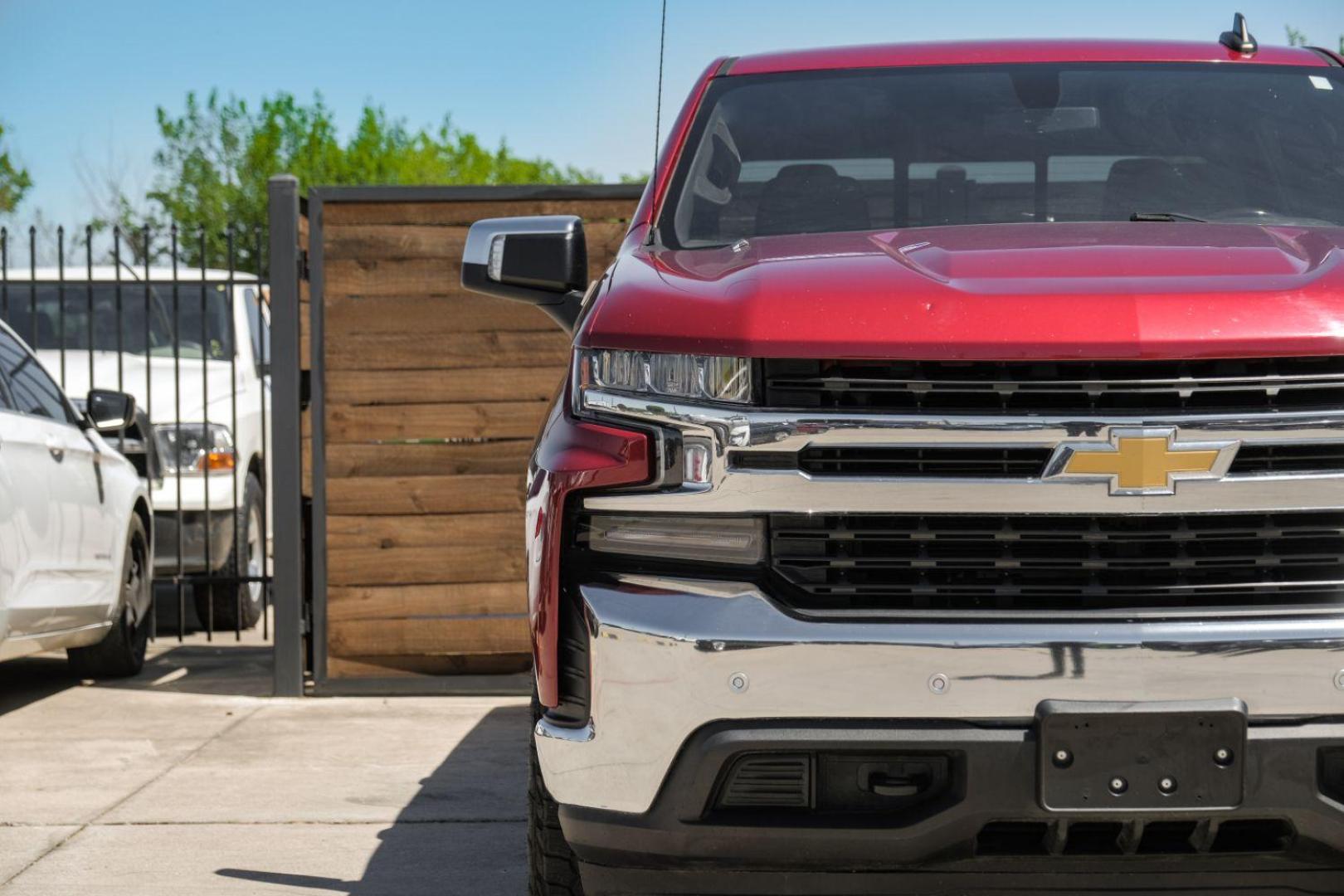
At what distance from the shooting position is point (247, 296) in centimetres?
1002

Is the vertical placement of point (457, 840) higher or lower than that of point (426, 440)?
lower

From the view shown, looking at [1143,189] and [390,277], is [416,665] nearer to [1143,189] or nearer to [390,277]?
[390,277]

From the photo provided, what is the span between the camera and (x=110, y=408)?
24.1ft

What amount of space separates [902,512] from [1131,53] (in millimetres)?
2206

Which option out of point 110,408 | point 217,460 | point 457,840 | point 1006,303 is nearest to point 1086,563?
point 1006,303

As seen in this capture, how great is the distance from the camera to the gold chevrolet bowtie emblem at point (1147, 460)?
2.57 meters

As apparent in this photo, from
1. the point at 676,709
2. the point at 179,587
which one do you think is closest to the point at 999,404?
the point at 676,709

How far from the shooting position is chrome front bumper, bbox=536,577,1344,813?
8.26ft

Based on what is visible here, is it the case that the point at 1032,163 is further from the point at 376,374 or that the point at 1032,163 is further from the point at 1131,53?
the point at 376,374

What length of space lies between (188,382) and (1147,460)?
7451 mm

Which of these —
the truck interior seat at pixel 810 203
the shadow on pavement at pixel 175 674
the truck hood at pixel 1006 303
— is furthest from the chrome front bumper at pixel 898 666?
the shadow on pavement at pixel 175 674

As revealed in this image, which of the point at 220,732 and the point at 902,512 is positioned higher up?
the point at 902,512

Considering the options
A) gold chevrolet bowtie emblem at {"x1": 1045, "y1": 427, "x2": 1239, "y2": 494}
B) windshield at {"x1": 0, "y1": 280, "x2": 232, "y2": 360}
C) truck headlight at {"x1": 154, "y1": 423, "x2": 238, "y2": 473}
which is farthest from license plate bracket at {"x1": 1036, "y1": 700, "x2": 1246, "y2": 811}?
windshield at {"x1": 0, "y1": 280, "x2": 232, "y2": 360}

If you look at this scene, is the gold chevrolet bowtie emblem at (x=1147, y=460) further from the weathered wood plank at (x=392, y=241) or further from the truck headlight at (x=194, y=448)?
the truck headlight at (x=194, y=448)
